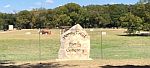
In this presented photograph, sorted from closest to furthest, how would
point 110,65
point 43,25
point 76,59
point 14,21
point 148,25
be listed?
point 110,65 < point 76,59 < point 148,25 < point 43,25 < point 14,21

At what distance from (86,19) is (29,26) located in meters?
22.2

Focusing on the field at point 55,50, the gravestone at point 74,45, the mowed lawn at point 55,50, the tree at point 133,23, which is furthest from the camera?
the tree at point 133,23

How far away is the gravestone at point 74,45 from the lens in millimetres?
20234

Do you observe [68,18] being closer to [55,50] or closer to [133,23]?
[133,23]

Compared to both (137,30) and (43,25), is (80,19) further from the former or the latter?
(137,30)

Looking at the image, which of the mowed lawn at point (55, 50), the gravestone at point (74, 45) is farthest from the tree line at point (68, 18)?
the gravestone at point (74, 45)

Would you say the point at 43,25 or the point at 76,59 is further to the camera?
the point at 43,25

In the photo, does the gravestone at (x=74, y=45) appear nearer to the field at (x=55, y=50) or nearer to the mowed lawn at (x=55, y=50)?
the field at (x=55, y=50)

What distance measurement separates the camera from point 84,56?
2044cm

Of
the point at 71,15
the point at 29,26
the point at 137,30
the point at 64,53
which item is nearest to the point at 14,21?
the point at 29,26

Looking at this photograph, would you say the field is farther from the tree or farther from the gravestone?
the tree

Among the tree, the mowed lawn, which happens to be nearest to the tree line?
the tree

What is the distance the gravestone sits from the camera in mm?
20234

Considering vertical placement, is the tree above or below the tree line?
below
